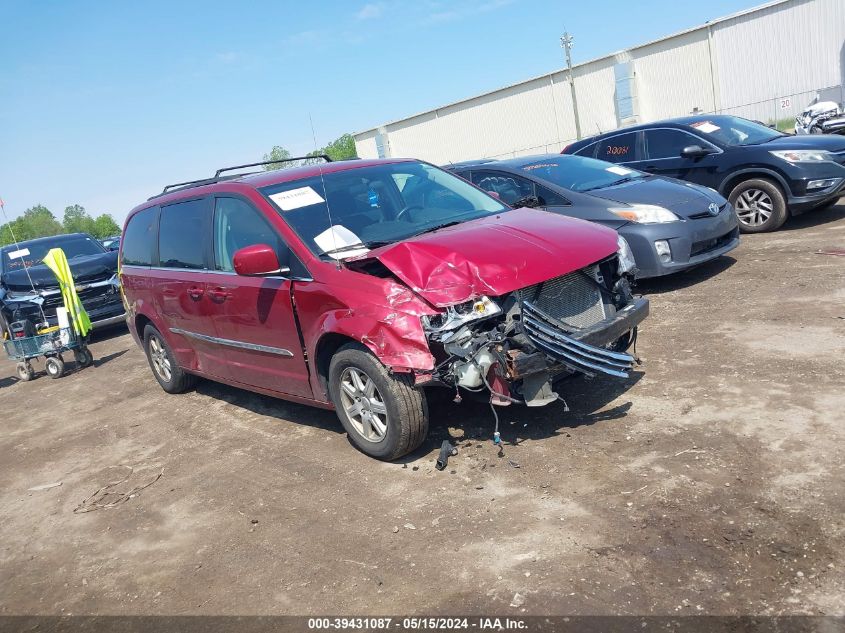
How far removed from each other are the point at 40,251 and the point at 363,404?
10649 millimetres

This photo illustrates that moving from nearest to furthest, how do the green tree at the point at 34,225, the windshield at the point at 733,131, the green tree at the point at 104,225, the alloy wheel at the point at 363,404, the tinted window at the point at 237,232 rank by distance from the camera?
the alloy wheel at the point at 363,404, the tinted window at the point at 237,232, the windshield at the point at 733,131, the green tree at the point at 34,225, the green tree at the point at 104,225

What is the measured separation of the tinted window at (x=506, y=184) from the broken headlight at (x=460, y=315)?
13.4ft

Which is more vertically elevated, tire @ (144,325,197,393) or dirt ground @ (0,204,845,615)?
tire @ (144,325,197,393)

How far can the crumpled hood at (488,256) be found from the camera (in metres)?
4.12

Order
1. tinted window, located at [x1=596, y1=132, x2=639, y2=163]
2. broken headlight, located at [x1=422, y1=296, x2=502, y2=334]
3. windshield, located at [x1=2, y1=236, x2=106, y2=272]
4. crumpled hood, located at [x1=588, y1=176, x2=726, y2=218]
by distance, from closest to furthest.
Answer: broken headlight, located at [x1=422, y1=296, x2=502, y2=334], crumpled hood, located at [x1=588, y1=176, x2=726, y2=218], tinted window, located at [x1=596, y1=132, x2=639, y2=163], windshield, located at [x1=2, y1=236, x2=106, y2=272]

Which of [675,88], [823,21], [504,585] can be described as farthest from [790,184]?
[675,88]

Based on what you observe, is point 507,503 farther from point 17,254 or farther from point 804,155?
point 17,254

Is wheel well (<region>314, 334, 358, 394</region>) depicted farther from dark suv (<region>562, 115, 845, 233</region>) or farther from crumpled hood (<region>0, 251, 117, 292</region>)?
crumpled hood (<region>0, 251, 117, 292</region>)

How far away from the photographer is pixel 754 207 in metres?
9.35

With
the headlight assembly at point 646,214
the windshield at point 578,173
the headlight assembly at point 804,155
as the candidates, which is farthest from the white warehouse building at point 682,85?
the headlight assembly at point 646,214

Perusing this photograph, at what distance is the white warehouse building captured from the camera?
107 ft

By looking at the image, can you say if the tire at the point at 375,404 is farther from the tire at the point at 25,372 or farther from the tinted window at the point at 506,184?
the tire at the point at 25,372

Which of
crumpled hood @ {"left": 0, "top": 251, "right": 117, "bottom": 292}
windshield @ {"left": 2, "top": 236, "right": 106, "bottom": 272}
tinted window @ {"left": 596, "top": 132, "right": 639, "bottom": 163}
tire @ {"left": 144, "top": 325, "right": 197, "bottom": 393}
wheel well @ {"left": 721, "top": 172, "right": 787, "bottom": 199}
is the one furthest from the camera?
windshield @ {"left": 2, "top": 236, "right": 106, "bottom": 272}

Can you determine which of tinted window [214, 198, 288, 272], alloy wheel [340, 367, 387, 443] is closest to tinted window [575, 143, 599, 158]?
tinted window [214, 198, 288, 272]
